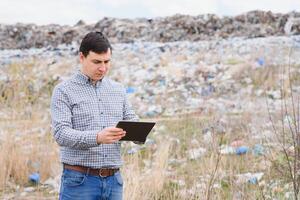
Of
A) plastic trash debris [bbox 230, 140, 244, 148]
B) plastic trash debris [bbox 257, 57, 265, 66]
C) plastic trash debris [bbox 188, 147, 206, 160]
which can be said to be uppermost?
plastic trash debris [bbox 257, 57, 265, 66]

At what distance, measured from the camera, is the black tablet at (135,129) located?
313cm

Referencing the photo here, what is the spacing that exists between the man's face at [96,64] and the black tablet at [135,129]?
33 cm

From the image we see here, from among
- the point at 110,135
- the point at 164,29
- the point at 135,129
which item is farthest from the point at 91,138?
the point at 164,29

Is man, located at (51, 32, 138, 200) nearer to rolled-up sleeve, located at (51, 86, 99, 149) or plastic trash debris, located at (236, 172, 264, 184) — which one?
rolled-up sleeve, located at (51, 86, 99, 149)

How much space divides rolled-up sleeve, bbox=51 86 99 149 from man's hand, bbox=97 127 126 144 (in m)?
0.04

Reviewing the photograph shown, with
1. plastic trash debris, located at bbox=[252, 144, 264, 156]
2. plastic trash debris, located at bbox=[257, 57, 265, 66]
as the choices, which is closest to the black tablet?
plastic trash debris, located at bbox=[252, 144, 264, 156]

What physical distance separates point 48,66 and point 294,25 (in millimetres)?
13051

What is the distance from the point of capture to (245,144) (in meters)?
6.81

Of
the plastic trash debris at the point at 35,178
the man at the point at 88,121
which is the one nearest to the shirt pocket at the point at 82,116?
the man at the point at 88,121

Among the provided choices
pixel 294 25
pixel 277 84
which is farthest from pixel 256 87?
pixel 294 25

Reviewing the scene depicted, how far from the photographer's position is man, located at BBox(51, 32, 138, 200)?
10.8ft

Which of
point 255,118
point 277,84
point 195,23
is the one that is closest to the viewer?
point 255,118

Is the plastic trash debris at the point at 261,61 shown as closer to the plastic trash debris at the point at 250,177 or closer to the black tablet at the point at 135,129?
the plastic trash debris at the point at 250,177

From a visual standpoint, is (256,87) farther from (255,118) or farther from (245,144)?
(245,144)
